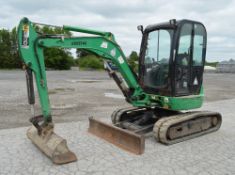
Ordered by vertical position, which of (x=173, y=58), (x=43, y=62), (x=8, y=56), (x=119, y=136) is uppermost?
(x=8, y=56)

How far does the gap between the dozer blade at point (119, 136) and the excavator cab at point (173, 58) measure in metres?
1.32

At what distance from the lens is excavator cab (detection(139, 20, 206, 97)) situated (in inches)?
229

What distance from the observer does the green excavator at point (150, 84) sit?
4.77 metres

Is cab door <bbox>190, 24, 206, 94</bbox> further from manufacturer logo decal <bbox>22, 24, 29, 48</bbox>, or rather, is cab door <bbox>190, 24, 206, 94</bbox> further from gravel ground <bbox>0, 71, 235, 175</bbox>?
manufacturer logo decal <bbox>22, 24, 29, 48</bbox>

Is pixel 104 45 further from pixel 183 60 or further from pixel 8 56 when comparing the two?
pixel 8 56

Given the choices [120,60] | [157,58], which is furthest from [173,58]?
[120,60]

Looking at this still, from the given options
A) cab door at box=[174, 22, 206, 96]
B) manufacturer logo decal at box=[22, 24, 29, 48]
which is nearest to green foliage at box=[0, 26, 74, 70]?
cab door at box=[174, 22, 206, 96]

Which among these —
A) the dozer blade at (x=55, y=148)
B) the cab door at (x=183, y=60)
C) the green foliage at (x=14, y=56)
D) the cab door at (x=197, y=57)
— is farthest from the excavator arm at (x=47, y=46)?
the green foliage at (x=14, y=56)

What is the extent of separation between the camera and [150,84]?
6305 millimetres

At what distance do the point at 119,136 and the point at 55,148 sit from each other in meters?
1.45

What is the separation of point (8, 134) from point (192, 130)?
416cm

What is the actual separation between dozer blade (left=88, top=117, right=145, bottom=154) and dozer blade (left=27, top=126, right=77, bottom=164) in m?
1.10

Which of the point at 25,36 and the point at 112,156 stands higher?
the point at 25,36

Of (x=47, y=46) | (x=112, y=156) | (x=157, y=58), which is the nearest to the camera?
(x=47, y=46)
